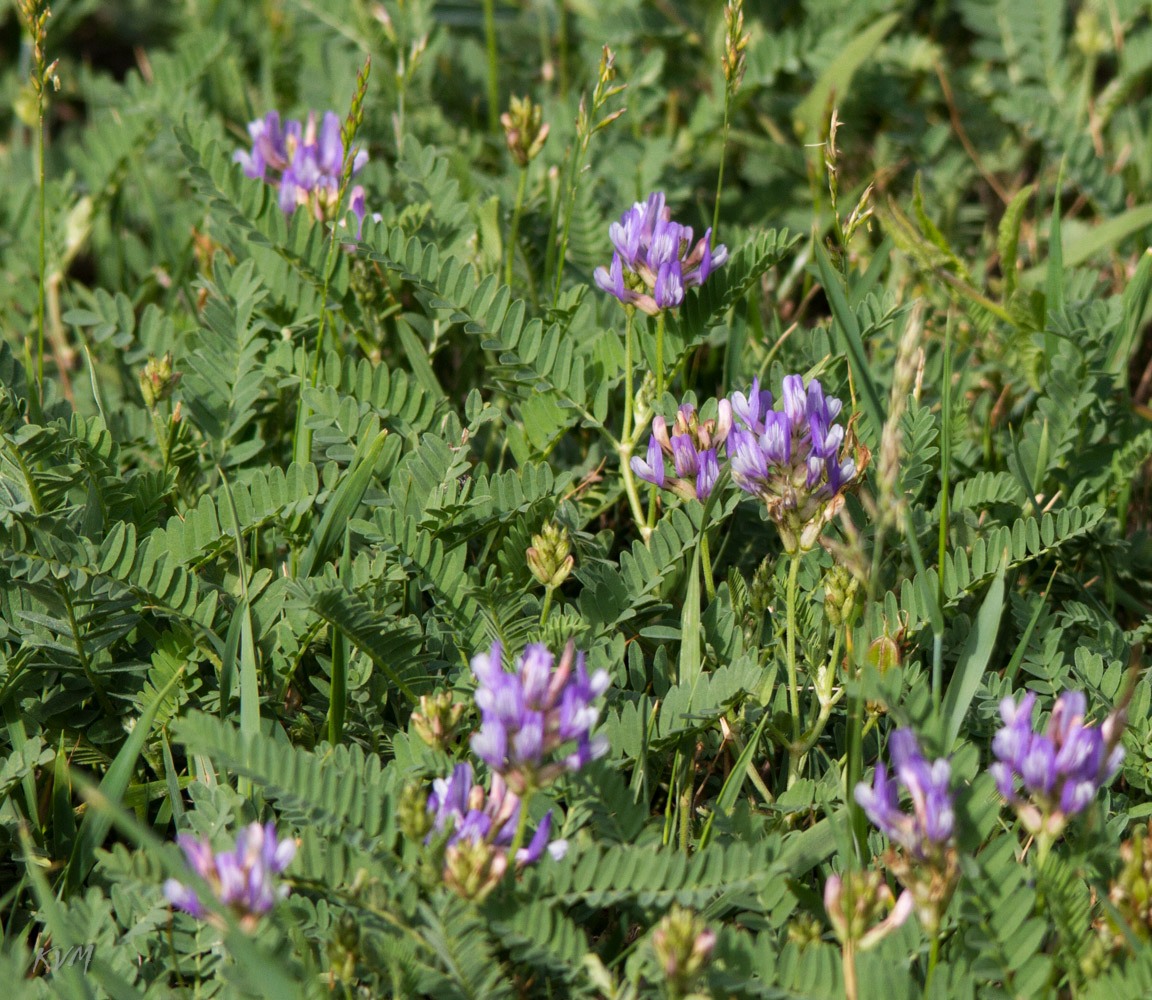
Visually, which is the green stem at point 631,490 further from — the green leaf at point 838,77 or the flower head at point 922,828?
the green leaf at point 838,77

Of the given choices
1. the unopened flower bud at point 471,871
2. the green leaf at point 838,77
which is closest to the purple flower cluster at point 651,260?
the unopened flower bud at point 471,871

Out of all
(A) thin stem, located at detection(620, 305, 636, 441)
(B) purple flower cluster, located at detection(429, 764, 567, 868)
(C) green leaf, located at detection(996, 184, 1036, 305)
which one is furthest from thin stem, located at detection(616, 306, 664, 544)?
(C) green leaf, located at detection(996, 184, 1036, 305)

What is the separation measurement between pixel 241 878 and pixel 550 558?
28.5 inches

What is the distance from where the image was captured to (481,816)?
5.63 ft

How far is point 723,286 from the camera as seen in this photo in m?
2.51

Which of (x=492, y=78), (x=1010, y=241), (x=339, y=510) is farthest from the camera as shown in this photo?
(x=492, y=78)

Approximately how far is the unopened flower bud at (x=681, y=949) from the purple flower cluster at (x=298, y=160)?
1724 millimetres

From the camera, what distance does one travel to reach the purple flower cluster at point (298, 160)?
2.83m

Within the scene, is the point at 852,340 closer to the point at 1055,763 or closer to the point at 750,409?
the point at 750,409

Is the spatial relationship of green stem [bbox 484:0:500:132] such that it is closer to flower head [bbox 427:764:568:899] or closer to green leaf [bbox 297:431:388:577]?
→ green leaf [bbox 297:431:388:577]

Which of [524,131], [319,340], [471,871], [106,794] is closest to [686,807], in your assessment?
[471,871]

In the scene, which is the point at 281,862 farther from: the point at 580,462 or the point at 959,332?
the point at 959,332

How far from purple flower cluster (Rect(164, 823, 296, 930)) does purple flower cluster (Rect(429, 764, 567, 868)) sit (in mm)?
227

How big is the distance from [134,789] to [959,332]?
204 cm
